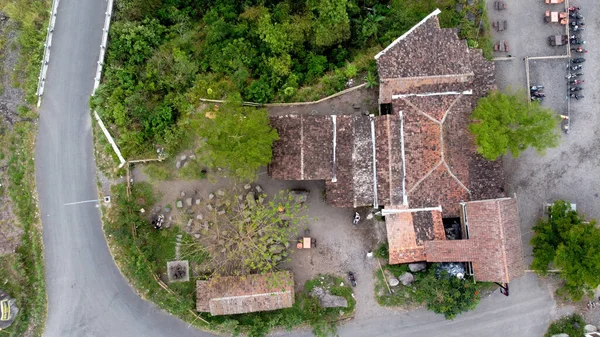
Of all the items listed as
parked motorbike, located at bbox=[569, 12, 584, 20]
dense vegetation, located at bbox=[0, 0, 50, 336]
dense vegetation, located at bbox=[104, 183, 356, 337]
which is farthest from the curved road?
parked motorbike, located at bbox=[569, 12, 584, 20]

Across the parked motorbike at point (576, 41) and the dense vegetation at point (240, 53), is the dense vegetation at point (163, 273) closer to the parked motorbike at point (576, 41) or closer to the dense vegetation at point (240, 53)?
the dense vegetation at point (240, 53)

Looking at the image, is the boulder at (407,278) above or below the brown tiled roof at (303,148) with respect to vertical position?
below

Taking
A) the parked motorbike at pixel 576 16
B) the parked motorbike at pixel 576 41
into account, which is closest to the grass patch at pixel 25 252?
the parked motorbike at pixel 576 41

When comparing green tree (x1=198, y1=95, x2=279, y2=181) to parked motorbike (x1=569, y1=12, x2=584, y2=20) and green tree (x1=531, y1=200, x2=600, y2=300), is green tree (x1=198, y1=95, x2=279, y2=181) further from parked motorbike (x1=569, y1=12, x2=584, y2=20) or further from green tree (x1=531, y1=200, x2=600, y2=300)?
parked motorbike (x1=569, y1=12, x2=584, y2=20)

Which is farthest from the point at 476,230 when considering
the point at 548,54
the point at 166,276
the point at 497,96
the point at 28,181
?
the point at 28,181

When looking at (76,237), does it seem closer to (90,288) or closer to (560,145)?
(90,288)
